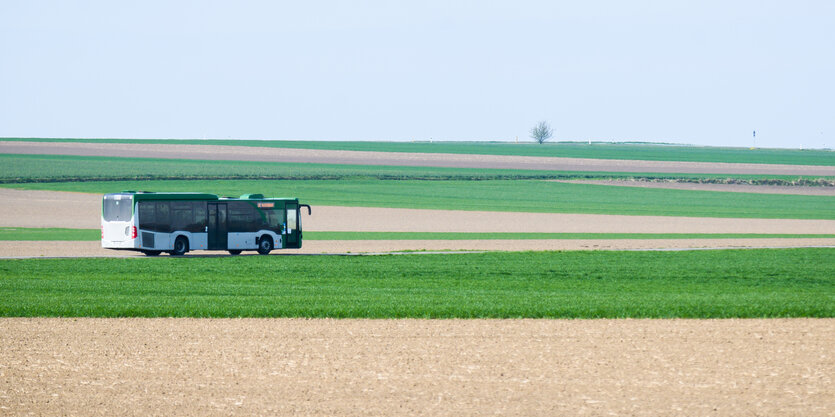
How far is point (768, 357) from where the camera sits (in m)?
17.8

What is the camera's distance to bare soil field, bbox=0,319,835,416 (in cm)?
1440

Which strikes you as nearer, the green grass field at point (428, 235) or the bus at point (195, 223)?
the bus at point (195, 223)

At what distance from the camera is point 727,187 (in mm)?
98812

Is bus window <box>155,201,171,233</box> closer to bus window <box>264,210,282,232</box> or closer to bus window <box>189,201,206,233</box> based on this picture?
bus window <box>189,201,206,233</box>

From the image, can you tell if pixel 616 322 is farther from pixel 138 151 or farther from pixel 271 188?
pixel 138 151

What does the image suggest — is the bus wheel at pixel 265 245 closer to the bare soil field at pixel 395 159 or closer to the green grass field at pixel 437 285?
the green grass field at pixel 437 285

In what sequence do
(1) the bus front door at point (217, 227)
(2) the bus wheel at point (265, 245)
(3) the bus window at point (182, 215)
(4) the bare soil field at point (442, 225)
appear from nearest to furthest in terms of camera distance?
(3) the bus window at point (182, 215) → (1) the bus front door at point (217, 227) → (2) the bus wheel at point (265, 245) → (4) the bare soil field at point (442, 225)

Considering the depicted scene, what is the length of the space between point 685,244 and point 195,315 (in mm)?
32074

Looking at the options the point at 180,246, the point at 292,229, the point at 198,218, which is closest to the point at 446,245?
the point at 292,229

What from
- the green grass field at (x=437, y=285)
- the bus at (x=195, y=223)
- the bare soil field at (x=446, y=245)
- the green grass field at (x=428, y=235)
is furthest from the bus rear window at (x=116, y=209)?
the green grass field at (x=428, y=235)

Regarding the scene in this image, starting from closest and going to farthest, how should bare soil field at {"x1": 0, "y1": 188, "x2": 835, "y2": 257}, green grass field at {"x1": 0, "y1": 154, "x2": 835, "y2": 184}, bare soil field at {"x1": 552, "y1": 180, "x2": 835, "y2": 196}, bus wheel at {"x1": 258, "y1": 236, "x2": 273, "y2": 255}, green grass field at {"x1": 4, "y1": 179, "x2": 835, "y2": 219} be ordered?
bus wheel at {"x1": 258, "y1": 236, "x2": 273, "y2": 255} < bare soil field at {"x1": 0, "y1": 188, "x2": 835, "y2": 257} < green grass field at {"x1": 4, "y1": 179, "x2": 835, "y2": 219} < green grass field at {"x1": 0, "y1": 154, "x2": 835, "y2": 184} < bare soil field at {"x1": 552, "y1": 180, "x2": 835, "y2": 196}

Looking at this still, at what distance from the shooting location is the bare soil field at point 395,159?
4680 inches

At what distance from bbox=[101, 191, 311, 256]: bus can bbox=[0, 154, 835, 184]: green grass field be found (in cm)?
4623

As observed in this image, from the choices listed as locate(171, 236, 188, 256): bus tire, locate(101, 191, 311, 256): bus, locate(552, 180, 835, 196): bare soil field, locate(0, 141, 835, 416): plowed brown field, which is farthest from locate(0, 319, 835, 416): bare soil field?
locate(552, 180, 835, 196): bare soil field
